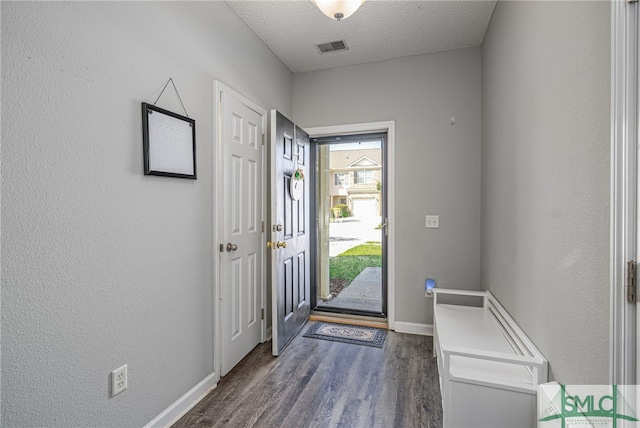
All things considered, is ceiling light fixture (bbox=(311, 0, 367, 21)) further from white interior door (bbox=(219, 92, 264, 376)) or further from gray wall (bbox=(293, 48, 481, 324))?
gray wall (bbox=(293, 48, 481, 324))

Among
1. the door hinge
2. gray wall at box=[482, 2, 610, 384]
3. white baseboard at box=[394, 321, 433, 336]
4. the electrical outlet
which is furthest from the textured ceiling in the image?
white baseboard at box=[394, 321, 433, 336]

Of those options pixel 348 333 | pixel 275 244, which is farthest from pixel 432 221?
pixel 275 244

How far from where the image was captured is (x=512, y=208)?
1.92 m

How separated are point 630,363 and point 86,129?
206 centimetres

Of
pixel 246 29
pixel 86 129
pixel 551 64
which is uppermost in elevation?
pixel 246 29

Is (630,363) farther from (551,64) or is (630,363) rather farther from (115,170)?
(115,170)

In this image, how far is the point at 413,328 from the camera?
3098 millimetres

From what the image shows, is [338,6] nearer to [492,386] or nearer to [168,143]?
[168,143]

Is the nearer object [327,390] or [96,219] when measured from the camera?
[96,219]

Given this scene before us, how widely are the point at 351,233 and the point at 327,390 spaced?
1805mm

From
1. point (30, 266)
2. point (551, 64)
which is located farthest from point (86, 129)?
point (551, 64)
